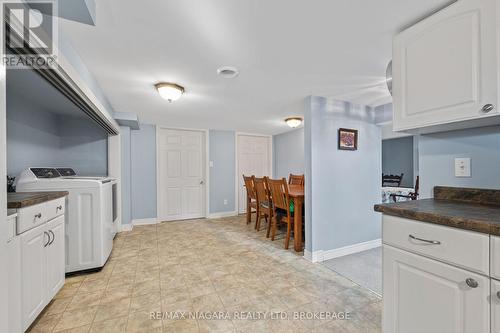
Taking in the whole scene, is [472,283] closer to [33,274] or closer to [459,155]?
[459,155]

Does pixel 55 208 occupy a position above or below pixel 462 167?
below

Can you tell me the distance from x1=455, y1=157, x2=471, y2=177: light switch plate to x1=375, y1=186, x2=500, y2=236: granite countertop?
0.29ft

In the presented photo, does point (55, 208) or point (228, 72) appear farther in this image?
point (228, 72)

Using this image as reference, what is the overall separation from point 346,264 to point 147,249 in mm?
2552

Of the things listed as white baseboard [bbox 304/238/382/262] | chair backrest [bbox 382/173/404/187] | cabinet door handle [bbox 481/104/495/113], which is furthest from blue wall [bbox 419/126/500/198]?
chair backrest [bbox 382/173/404/187]

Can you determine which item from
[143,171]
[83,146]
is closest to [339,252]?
[143,171]

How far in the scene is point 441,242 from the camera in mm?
895

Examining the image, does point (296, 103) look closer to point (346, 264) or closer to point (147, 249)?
point (346, 264)

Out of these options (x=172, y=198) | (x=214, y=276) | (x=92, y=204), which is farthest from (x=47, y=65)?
(x=172, y=198)

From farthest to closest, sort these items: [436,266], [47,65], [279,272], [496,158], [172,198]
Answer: [172,198] → [279,272] → [47,65] → [496,158] → [436,266]

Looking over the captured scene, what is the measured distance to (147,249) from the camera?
296 centimetres

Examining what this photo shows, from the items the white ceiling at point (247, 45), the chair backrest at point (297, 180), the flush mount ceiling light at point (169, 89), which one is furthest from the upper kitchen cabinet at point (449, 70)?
the chair backrest at point (297, 180)

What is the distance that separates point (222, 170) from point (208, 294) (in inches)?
130

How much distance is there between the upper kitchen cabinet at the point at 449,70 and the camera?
975 millimetres
